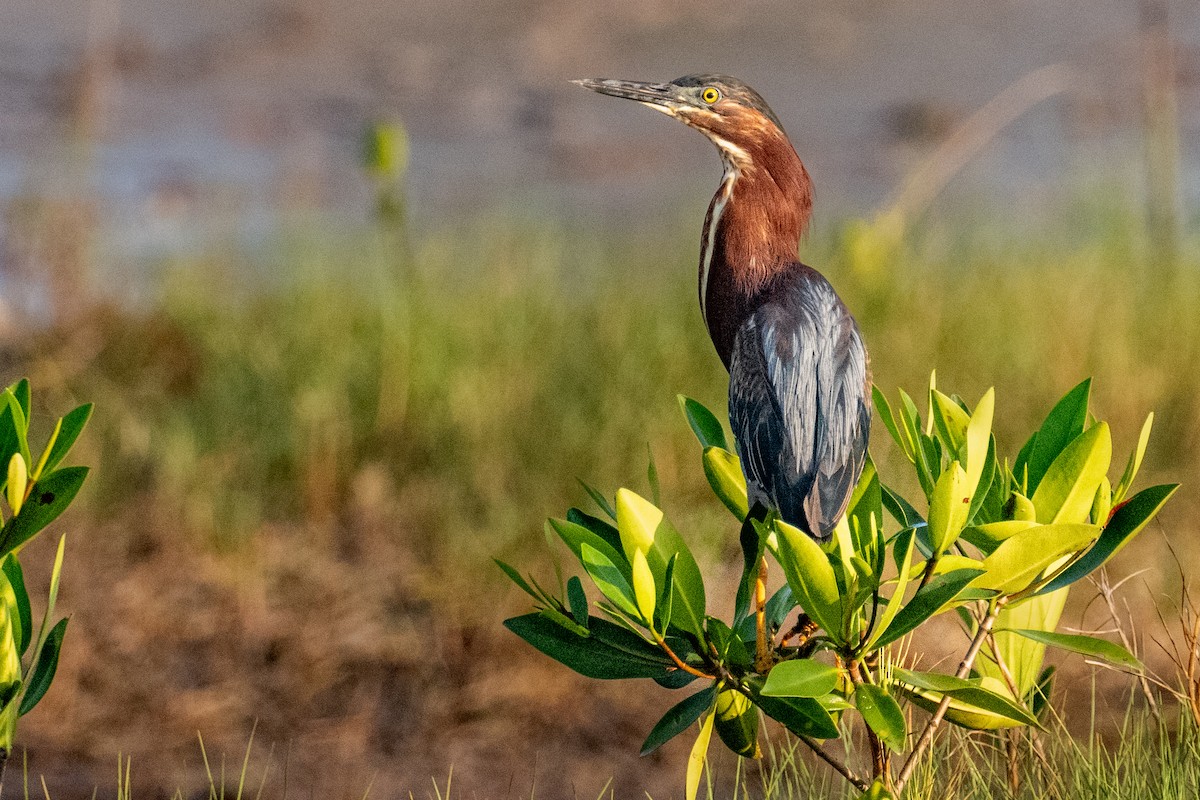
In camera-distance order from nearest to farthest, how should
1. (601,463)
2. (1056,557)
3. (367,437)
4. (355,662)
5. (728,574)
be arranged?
(1056,557) < (355,662) < (728,574) < (601,463) < (367,437)

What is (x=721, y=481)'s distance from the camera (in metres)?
1.30

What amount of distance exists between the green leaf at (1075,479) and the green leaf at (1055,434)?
7 centimetres

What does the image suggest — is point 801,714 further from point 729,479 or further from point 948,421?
point 948,421

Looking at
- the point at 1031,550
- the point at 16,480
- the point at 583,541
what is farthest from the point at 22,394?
the point at 1031,550

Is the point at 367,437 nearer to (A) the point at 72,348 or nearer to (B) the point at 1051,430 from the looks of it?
(A) the point at 72,348

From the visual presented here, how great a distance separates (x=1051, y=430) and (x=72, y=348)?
343cm

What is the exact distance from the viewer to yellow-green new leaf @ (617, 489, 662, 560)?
1184 mm

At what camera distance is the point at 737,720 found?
1326mm

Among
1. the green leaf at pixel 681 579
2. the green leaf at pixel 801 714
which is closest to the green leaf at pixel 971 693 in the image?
the green leaf at pixel 801 714

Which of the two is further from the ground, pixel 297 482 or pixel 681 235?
pixel 681 235

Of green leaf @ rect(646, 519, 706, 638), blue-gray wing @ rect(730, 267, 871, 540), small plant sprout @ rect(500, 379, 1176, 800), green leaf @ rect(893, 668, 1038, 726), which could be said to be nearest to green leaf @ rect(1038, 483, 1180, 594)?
small plant sprout @ rect(500, 379, 1176, 800)

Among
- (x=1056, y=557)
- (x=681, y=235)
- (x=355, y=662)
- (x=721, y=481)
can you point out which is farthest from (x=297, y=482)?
(x=1056, y=557)

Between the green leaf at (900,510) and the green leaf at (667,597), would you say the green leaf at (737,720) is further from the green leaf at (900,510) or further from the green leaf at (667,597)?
the green leaf at (900,510)

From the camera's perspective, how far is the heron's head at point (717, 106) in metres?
1.29
